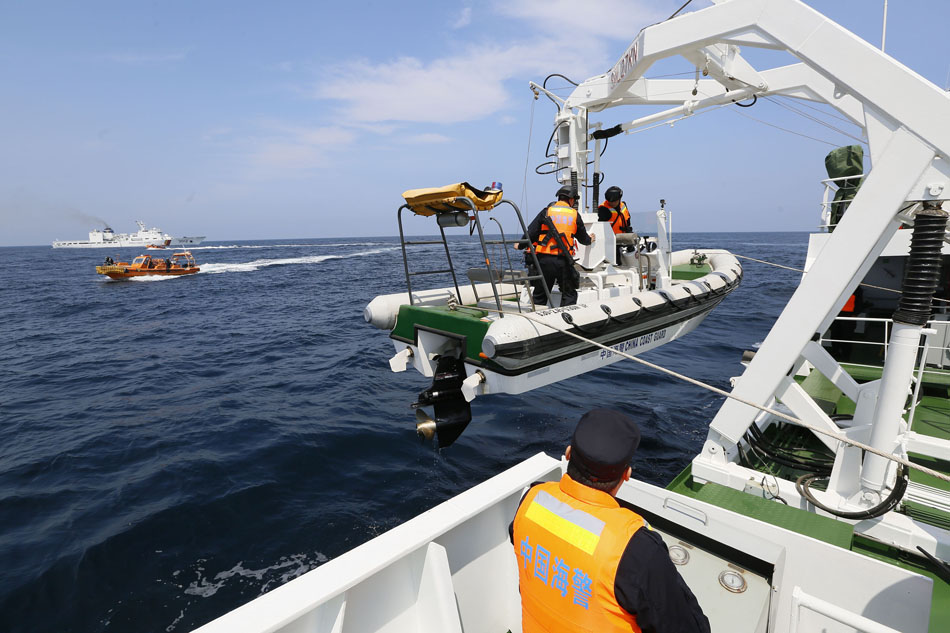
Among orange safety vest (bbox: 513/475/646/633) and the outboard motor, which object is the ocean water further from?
orange safety vest (bbox: 513/475/646/633)

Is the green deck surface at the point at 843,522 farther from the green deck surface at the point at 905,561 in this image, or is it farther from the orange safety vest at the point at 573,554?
the orange safety vest at the point at 573,554

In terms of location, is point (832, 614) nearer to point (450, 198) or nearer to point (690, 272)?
point (450, 198)

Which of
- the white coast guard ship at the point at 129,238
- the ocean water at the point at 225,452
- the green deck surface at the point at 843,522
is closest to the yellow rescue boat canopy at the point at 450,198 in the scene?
the green deck surface at the point at 843,522

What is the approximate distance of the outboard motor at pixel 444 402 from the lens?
4973 millimetres

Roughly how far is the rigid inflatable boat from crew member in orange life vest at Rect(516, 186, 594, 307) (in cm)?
26

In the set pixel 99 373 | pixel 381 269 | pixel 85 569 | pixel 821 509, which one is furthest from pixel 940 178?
pixel 381 269

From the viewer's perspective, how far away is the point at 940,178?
231 centimetres

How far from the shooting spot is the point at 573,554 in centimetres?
126

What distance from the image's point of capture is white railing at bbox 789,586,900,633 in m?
1.46

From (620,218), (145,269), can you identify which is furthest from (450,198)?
(145,269)

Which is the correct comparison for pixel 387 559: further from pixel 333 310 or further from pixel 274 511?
pixel 333 310

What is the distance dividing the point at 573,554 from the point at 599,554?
0.26ft

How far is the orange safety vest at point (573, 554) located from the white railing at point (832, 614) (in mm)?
851

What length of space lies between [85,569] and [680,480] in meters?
4.81
